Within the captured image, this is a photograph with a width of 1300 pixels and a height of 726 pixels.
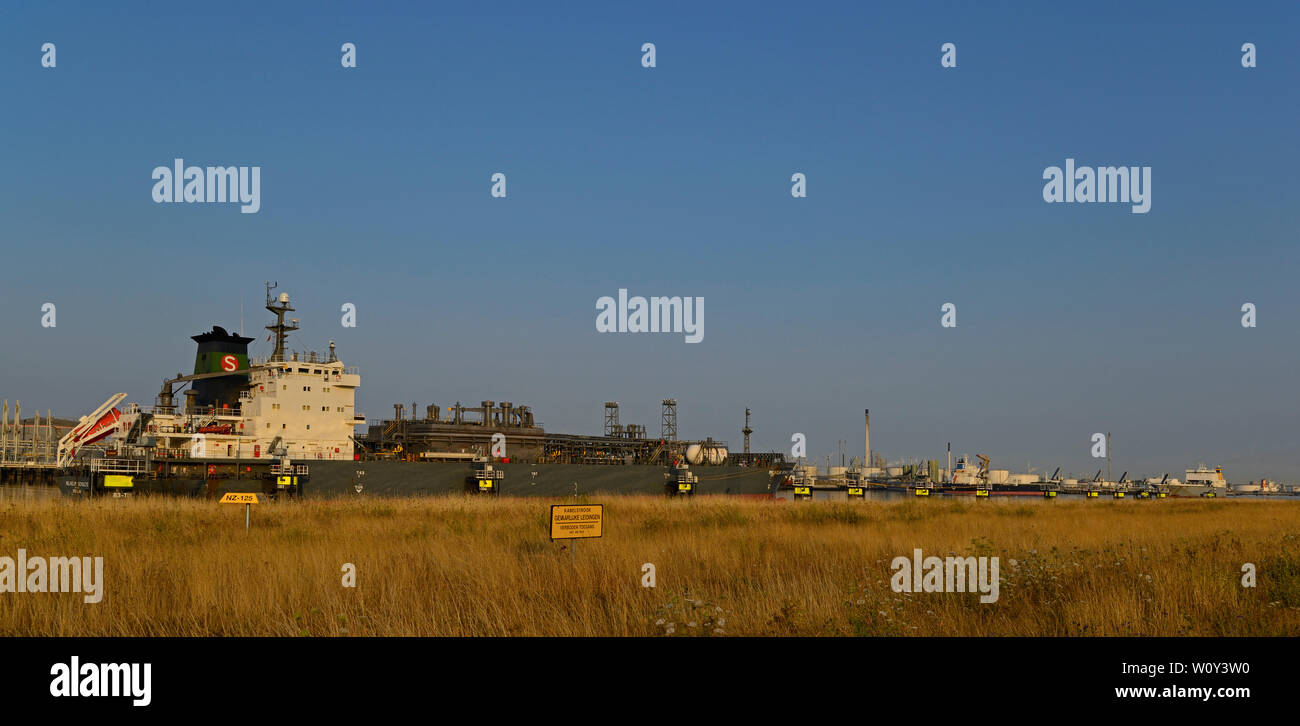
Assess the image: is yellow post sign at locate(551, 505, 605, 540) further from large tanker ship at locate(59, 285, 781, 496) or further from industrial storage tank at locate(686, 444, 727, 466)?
industrial storage tank at locate(686, 444, 727, 466)

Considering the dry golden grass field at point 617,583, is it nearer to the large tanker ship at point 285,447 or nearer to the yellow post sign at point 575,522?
the yellow post sign at point 575,522

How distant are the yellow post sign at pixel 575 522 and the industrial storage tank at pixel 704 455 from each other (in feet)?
156

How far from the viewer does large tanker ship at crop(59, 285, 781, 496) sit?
126 feet

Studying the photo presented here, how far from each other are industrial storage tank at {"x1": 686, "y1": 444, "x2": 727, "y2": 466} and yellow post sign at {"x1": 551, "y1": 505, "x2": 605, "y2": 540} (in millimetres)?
47546

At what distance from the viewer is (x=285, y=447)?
139 ft

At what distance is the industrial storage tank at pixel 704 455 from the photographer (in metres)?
60.9

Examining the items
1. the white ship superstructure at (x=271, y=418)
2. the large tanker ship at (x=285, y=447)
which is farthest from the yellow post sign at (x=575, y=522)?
the white ship superstructure at (x=271, y=418)
